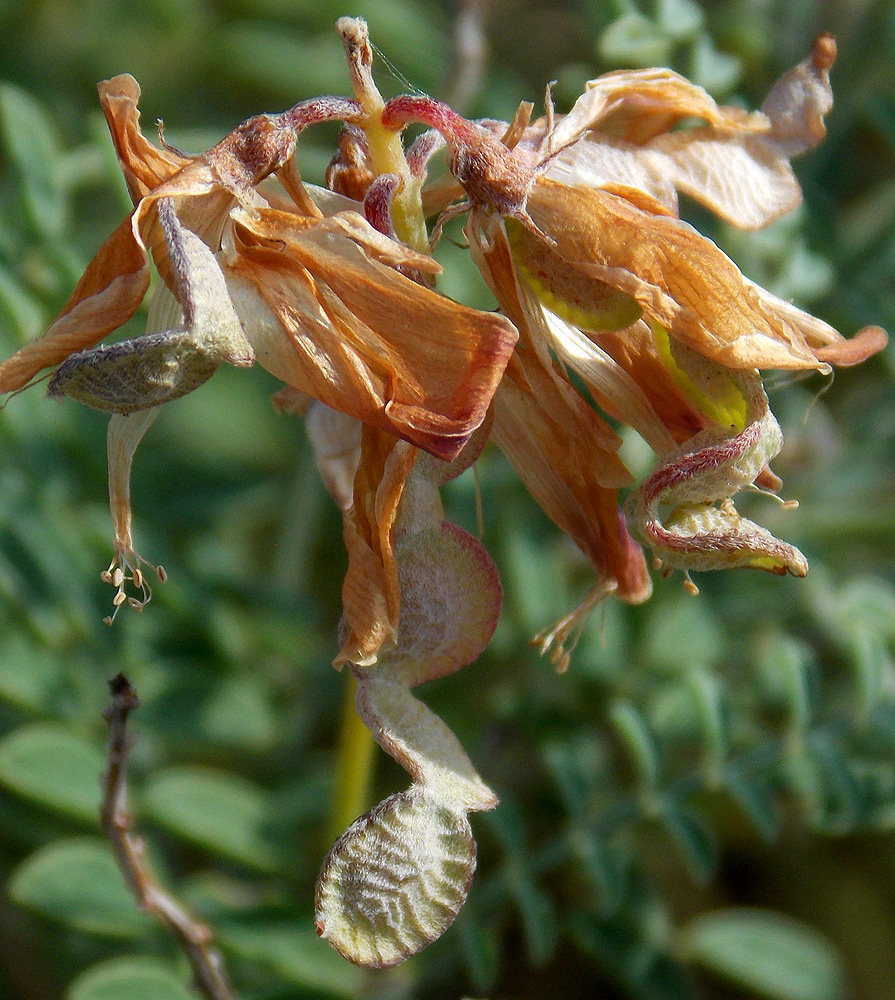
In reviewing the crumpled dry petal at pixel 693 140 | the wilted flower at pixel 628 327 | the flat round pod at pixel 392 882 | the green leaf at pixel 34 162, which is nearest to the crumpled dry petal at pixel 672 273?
the wilted flower at pixel 628 327

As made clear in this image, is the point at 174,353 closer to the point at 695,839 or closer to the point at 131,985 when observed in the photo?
the point at 131,985

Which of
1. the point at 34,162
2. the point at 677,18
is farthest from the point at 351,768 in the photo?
the point at 677,18

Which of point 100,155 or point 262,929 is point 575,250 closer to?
point 100,155

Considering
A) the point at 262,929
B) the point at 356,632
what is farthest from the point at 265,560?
the point at 356,632

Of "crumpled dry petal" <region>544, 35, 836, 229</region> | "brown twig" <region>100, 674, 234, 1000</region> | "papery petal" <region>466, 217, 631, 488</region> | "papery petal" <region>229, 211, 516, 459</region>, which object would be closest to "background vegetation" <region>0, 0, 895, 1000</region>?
"brown twig" <region>100, 674, 234, 1000</region>

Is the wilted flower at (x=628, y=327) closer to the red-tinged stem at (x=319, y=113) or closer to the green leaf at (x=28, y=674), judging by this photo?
the red-tinged stem at (x=319, y=113)

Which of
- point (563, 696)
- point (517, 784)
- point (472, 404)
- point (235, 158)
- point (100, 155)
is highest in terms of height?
point (235, 158)
